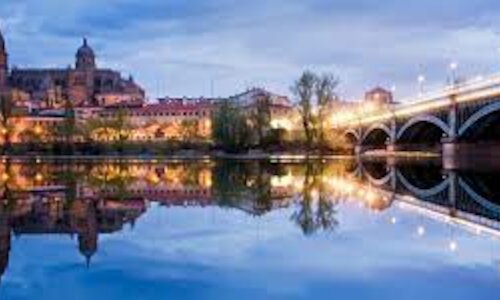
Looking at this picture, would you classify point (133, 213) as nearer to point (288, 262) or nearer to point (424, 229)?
point (424, 229)

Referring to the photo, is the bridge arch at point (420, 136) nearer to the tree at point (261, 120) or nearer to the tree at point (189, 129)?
the tree at point (261, 120)

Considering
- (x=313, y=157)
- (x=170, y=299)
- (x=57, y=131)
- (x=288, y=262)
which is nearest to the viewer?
(x=170, y=299)

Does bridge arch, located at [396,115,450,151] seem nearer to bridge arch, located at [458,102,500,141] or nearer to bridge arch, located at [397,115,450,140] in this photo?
bridge arch, located at [397,115,450,140]

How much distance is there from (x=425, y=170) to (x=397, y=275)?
54.8 m

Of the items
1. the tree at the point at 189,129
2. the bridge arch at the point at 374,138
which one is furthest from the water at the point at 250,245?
the tree at the point at 189,129

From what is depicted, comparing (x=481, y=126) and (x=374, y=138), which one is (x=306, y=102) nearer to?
(x=374, y=138)

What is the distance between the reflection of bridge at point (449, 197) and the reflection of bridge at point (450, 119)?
15.0 meters

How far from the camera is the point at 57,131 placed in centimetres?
15900

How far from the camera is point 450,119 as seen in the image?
8244 cm

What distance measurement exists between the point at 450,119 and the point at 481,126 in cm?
485

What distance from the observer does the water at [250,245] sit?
626 inches

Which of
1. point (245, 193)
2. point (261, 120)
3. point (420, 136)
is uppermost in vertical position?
point (261, 120)

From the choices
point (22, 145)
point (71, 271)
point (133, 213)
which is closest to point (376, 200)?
point (133, 213)

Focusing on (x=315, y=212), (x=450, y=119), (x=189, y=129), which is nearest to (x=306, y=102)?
(x=450, y=119)
